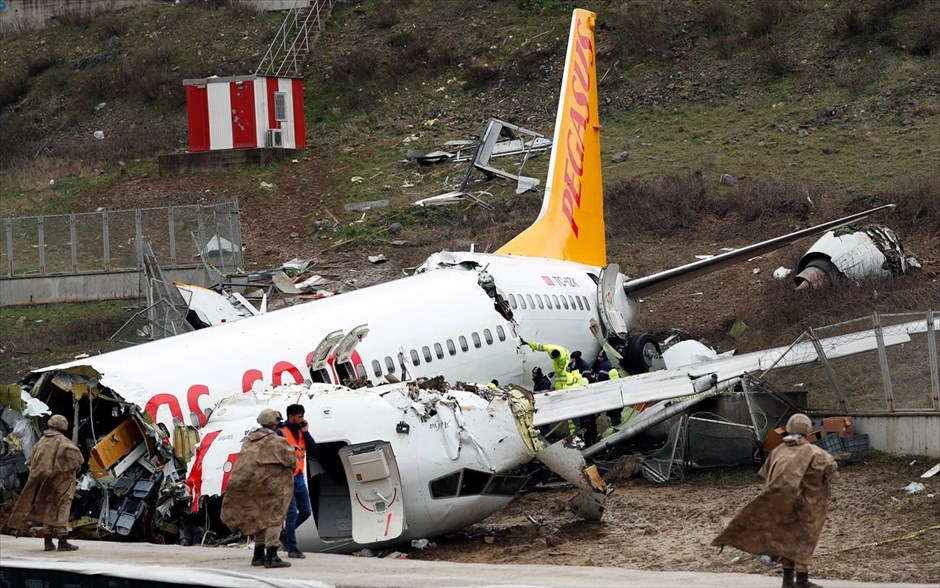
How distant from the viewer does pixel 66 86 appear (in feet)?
229

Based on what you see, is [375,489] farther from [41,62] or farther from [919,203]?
[41,62]

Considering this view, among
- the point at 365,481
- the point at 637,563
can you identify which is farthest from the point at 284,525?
the point at 637,563

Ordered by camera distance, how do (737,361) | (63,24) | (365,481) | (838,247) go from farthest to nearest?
(63,24) → (838,247) → (737,361) → (365,481)

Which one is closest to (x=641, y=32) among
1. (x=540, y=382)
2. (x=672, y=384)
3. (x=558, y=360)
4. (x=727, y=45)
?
(x=727, y=45)

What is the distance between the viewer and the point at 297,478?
16422 millimetres

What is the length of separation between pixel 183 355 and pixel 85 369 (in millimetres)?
1532

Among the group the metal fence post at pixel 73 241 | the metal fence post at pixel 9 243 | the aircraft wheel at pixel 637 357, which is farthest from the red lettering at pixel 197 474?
the metal fence post at pixel 9 243

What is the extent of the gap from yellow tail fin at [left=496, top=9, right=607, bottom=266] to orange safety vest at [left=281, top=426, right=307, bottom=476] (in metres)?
13.9

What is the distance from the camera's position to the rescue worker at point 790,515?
12758 mm

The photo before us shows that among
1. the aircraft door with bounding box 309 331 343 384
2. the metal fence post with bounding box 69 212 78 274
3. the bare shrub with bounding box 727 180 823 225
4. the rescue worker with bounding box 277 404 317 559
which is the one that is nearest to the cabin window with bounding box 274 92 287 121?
the metal fence post with bounding box 69 212 78 274

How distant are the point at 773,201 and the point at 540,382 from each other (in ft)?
62.0

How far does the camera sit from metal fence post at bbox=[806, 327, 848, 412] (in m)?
21.4

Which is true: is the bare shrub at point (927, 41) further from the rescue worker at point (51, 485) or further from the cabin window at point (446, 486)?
the rescue worker at point (51, 485)

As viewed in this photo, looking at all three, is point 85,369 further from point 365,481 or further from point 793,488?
point 793,488
